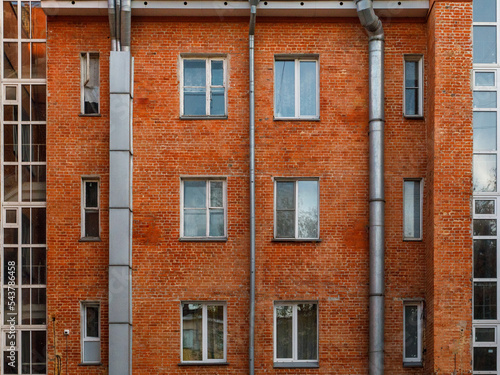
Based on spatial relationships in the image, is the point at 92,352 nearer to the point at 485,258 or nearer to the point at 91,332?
the point at 91,332

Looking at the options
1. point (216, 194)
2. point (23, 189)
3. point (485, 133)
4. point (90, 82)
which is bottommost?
point (216, 194)

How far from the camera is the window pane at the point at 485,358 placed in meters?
16.9

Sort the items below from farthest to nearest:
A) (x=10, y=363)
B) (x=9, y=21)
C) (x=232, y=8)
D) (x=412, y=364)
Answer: (x=9, y=21), (x=10, y=363), (x=232, y=8), (x=412, y=364)

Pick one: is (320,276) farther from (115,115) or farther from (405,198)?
(115,115)

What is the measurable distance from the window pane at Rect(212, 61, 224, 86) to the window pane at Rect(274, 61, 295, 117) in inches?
54.0

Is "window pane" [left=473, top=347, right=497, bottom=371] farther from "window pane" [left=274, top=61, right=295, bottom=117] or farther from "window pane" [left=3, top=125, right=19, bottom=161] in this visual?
"window pane" [left=3, top=125, right=19, bottom=161]

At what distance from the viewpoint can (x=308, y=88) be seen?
1708 cm

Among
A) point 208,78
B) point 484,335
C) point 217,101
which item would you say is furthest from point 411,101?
point 484,335

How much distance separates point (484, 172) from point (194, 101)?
304 inches

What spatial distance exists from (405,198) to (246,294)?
4.66 meters

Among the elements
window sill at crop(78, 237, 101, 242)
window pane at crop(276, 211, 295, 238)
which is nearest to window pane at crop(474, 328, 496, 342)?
window pane at crop(276, 211, 295, 238)

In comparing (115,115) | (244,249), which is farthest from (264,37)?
(244,249)

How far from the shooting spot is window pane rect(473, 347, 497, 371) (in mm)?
16922

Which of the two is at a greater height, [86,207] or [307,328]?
[86,207]
